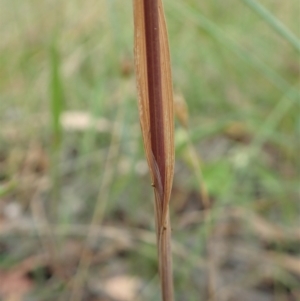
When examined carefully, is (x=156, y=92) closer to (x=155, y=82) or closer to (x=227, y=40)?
(x=155, y=82)

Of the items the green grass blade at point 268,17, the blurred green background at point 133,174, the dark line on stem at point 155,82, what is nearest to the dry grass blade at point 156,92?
the dark line on stem at point 155,82

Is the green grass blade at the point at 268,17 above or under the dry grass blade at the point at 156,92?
above

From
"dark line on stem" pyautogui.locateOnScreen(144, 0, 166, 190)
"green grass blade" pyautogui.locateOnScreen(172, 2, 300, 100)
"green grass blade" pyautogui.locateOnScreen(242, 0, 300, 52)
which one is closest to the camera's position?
"dark line on stem" pyautogui.locateOnScreen(144, 0, 166, 190)

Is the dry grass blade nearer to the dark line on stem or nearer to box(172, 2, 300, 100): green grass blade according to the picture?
the dark line on stem

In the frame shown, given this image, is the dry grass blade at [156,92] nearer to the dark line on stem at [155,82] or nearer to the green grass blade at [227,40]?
the dark line on stem at [155,82]

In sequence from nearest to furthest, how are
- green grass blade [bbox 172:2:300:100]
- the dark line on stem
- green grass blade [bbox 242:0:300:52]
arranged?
the dark line on stem < green grass blade [bbox 242:0:300:52] < green grass blade [bbox 172:2:300:100]

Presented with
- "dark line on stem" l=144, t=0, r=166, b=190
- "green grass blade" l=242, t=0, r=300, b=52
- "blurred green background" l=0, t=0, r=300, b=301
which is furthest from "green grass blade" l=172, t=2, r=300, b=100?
"dark line on stem" l=144, t=0, r=166, b=190
